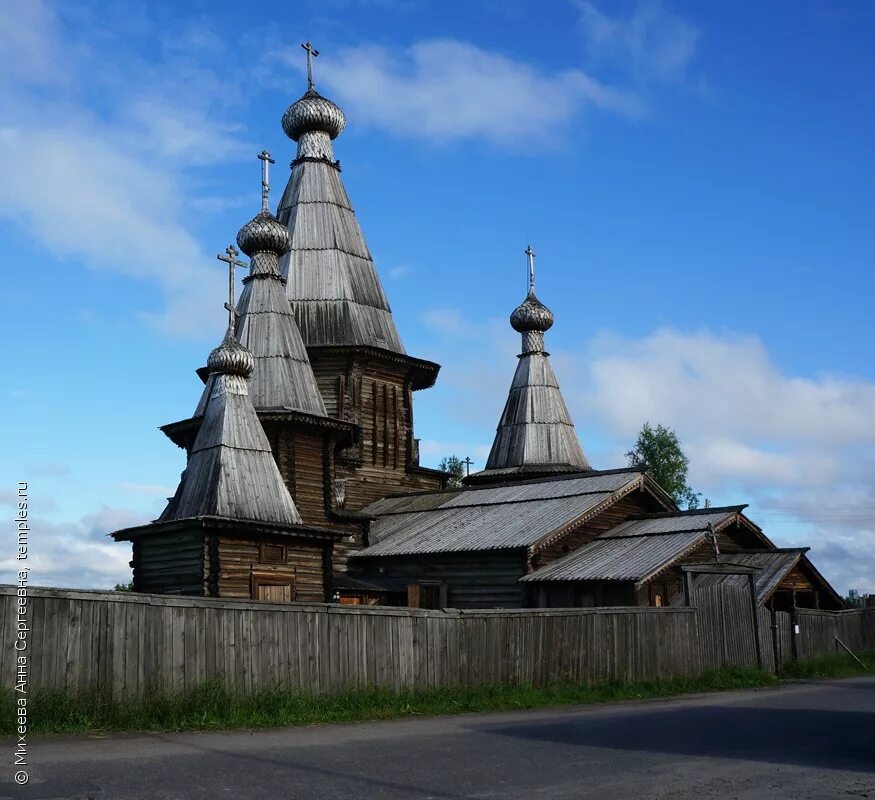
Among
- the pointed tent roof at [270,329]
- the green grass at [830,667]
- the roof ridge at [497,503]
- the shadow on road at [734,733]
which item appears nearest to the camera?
the shadow on road at [734,733]

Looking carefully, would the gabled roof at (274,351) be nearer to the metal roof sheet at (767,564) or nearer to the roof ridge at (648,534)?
the roof ridge at (648,534)

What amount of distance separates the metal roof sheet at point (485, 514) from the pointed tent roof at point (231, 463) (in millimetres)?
5778

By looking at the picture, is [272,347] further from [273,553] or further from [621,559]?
[621,559]

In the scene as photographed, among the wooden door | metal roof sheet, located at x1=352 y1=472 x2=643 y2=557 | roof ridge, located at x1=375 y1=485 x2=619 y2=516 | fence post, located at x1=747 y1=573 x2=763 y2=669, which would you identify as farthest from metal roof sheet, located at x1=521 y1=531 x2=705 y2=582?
the wooden door

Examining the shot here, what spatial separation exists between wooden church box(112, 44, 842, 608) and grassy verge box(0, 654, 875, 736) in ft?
19.9

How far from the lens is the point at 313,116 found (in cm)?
3997

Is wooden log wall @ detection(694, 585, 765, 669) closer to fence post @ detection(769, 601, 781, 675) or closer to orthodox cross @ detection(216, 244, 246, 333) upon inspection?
fence post @ detection(769, 601, 781, 675)

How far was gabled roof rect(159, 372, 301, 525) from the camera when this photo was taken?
966 inches

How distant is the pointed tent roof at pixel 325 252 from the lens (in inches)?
1437

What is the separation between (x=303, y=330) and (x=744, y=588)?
59.4 ft

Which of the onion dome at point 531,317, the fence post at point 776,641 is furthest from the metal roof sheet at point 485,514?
the onion dome at point 531,317

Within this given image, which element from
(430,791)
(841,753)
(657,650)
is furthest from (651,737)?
(657,650)

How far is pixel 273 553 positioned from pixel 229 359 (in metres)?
5.00

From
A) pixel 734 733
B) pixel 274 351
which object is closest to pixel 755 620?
pixel 734 733
